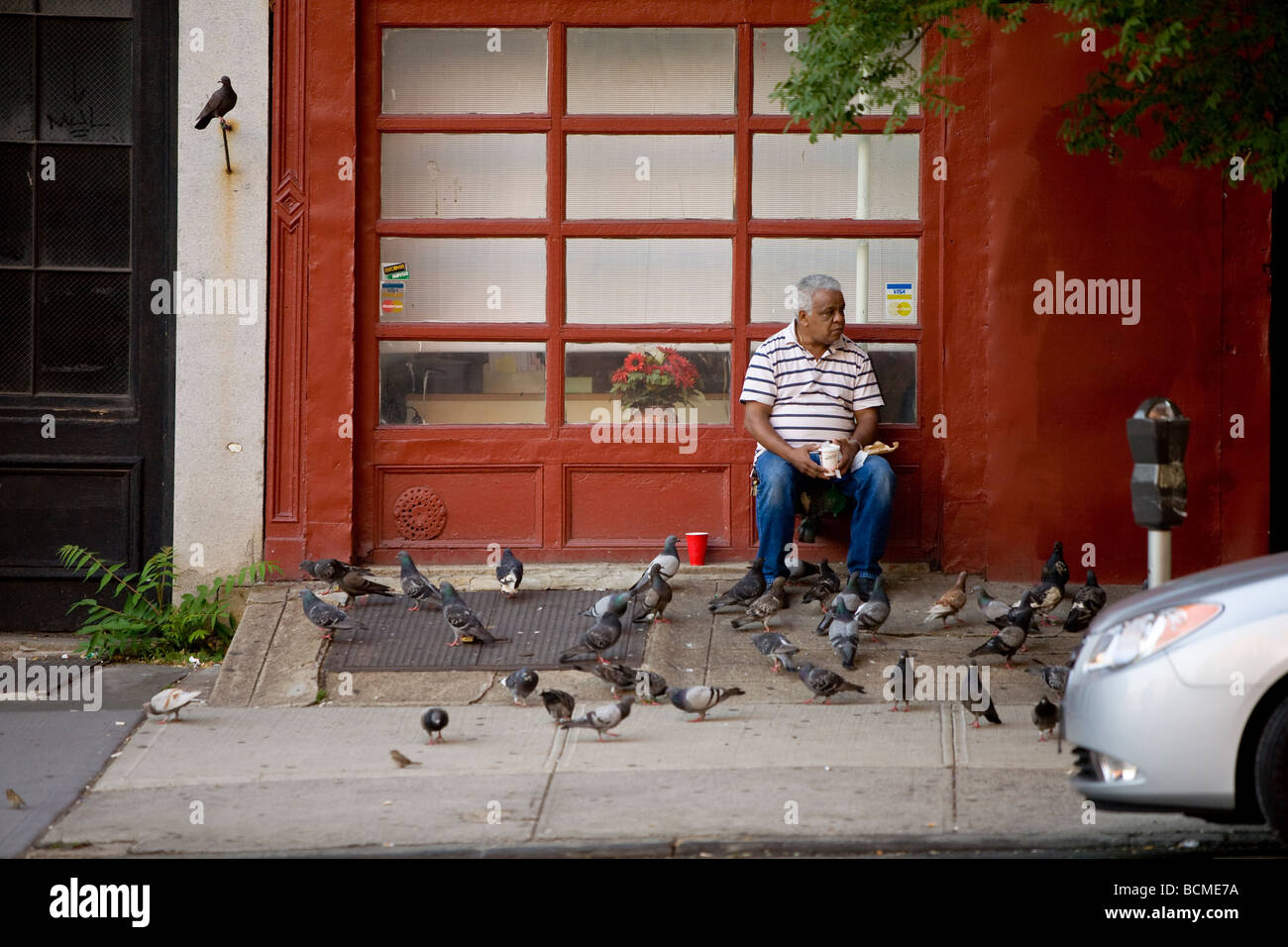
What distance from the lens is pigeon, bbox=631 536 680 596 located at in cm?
894

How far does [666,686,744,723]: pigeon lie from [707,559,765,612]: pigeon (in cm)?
134

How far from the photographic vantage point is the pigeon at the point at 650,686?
314 inches

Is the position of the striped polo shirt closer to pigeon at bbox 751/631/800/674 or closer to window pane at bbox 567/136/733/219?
window pane at bbox 567/136/733/219

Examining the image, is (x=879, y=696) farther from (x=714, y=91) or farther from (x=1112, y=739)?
(x=714, y=91)

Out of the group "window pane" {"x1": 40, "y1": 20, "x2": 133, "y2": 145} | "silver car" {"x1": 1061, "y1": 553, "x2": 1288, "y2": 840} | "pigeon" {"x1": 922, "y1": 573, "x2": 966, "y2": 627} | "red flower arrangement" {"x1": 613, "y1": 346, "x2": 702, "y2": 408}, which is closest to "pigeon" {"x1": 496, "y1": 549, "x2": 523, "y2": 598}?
"red flower arrangement" {"x1": 613, "y1": 346, "x2": 702, "y2": 408}

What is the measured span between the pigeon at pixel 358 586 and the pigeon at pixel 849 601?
276cm

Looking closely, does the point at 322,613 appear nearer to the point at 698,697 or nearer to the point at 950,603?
the point at 698,697

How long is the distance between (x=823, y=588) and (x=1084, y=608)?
5.14 ft

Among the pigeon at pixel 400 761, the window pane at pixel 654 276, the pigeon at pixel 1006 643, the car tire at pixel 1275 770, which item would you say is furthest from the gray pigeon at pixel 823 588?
the car tire at pixel 1275 770

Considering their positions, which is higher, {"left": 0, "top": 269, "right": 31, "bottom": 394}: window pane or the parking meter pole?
{"left": 0, "top": 269, "right": 31, "bottom": 394}: window pane

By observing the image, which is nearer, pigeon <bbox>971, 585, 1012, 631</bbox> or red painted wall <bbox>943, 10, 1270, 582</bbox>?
pigeon <bbox>971, 585, 1012, 631</bbox>

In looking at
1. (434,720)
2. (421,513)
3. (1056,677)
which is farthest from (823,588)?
(434,720)

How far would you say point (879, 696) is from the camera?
802cm

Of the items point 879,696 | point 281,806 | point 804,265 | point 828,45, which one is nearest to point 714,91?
point 804,265
